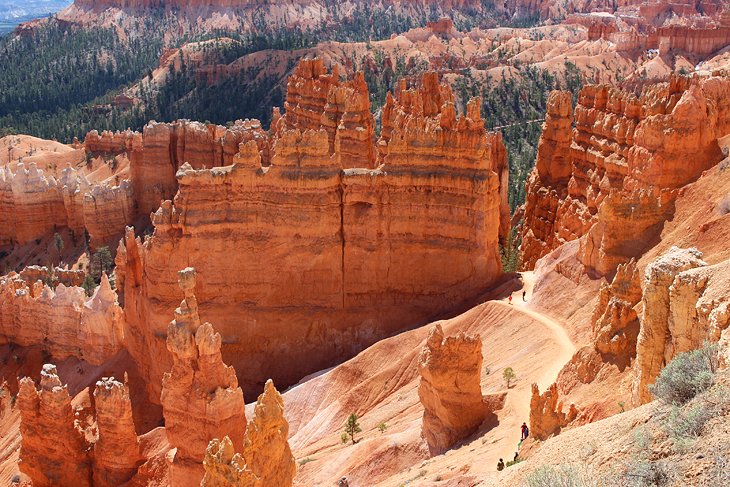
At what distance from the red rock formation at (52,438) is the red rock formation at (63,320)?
933 cm

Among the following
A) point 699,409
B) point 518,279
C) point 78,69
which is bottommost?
point 78,69

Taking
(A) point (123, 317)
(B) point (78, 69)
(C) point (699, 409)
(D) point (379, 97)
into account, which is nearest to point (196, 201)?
(A) point (123, 317)

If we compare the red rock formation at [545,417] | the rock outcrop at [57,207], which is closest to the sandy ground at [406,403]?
the red rock formation at [545,417]

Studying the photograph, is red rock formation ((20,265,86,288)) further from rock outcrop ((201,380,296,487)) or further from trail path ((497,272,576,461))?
rock outcrop ((201,380,296,487))

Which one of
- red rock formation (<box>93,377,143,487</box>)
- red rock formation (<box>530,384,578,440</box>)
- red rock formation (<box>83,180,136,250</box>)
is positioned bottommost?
red rock formation (<box>83,180,136,250</box>)

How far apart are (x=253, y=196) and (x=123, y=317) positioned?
27.4 ft

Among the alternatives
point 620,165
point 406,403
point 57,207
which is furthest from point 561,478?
point 57,207

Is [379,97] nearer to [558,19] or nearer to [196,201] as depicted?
[196,201]

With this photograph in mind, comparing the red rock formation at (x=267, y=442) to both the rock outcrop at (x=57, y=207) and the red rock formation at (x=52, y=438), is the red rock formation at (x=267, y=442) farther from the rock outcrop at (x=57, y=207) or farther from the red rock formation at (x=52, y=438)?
the rock outcrop at (x=57, y=207)

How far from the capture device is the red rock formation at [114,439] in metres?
23.4

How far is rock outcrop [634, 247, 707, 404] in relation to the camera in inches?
583

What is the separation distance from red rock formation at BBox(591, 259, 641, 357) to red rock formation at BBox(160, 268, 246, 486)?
29.7ft

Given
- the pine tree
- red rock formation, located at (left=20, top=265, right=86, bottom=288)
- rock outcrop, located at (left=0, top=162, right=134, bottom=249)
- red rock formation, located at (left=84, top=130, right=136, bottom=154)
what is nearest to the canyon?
the pine tree

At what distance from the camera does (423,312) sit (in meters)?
30.5
